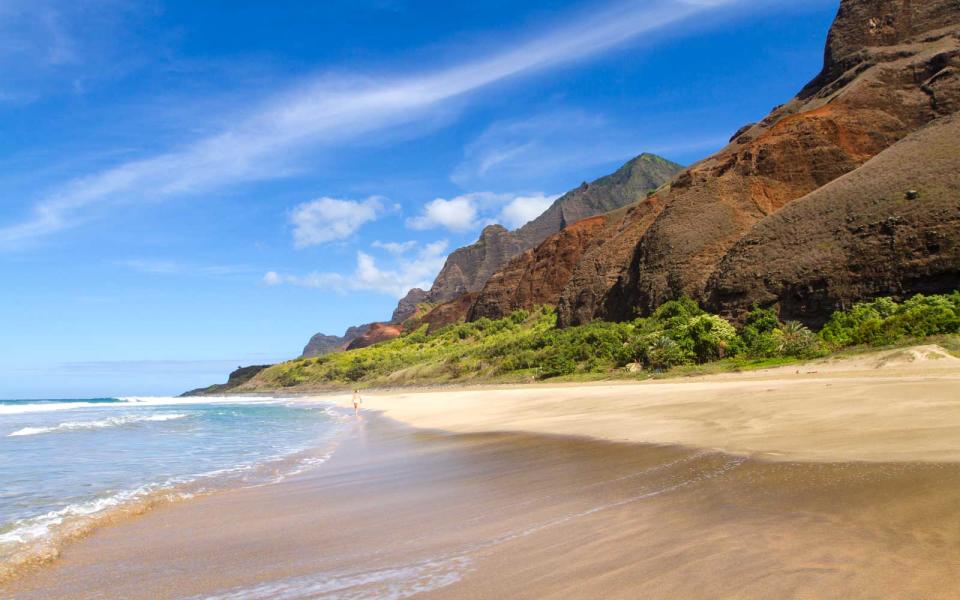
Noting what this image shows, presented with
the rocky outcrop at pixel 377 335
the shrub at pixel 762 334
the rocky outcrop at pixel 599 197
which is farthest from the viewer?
the rocky outcrop at pixel 599 197

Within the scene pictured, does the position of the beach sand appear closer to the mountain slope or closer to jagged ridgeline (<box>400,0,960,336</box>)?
jagged ridgeline (<box>400,0,960,336</box>)

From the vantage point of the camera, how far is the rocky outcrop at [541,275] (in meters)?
90.6

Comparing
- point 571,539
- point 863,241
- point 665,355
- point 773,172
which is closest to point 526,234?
point 773,172

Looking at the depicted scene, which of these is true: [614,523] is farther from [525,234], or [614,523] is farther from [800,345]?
[525,234]

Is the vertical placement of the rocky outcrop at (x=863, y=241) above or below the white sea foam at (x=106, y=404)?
above

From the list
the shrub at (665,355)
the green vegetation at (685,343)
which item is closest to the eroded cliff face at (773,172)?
the green vegetation at (685,343)

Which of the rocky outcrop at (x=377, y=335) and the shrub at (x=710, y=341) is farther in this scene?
the rocky outcrop at (x=377, y=335)

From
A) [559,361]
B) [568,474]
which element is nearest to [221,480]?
[568,474]

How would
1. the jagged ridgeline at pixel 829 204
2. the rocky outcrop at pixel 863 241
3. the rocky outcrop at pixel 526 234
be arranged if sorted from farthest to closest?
1. the rocky outcrop at pixel 526 234
2. the jagged ridgeline at pixel 829 204
3. the rocky outcrop at pixel 863 241

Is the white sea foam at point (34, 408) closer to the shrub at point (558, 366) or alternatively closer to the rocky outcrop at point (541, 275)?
the shrub at point (558, 366)

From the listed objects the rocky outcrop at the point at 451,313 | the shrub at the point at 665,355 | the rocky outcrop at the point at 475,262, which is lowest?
the shrub at the point at 665,355

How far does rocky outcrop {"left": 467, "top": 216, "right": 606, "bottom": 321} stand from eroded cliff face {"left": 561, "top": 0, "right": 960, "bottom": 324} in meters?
30.0

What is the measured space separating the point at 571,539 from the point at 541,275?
8921 cm

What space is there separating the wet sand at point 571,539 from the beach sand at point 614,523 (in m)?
0.02
